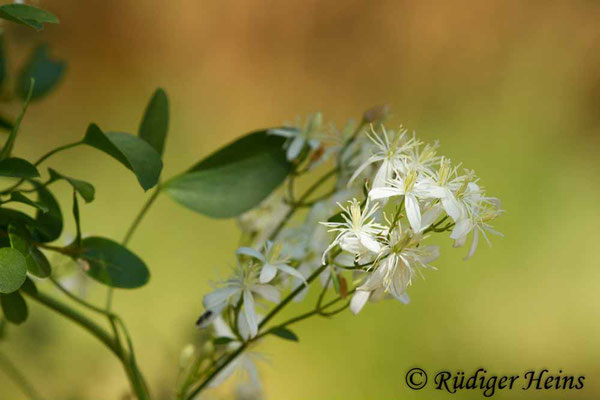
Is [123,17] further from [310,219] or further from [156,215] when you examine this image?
[310,219]

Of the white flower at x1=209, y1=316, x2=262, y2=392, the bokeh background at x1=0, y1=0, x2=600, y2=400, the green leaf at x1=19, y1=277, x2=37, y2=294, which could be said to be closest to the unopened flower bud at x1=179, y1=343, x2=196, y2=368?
the white flower at x1=209, y1=316, x2=262, y2=392

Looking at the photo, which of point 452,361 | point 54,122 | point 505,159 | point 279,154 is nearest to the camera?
point 279,154

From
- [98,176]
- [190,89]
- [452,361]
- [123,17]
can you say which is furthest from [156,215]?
[452,361]

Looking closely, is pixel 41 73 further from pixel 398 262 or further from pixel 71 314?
pixel 398 262

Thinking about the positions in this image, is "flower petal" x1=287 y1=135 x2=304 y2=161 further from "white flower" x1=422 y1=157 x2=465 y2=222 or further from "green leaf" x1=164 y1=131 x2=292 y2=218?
"white flower" x1=422 y1=157 x2=465 y2=222
